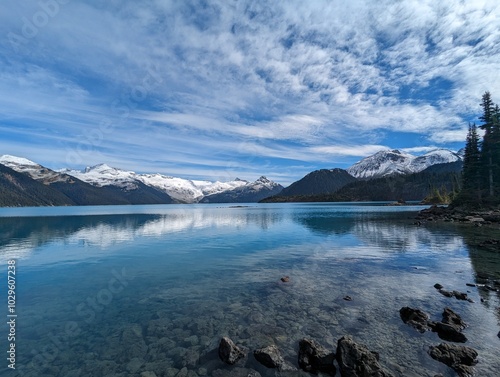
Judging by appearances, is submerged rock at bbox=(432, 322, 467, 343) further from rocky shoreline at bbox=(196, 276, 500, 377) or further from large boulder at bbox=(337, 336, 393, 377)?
large boulder at bbox=(337, 336, 393, 377)

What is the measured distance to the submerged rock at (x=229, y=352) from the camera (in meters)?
14.0

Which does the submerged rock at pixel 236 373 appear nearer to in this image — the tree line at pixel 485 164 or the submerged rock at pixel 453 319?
the submerged rock at pixel 453 319

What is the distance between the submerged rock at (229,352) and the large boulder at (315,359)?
10.6 ft

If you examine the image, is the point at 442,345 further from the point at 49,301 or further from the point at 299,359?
the point at 49,301

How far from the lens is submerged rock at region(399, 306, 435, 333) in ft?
55.4

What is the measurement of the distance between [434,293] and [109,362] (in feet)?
81.6

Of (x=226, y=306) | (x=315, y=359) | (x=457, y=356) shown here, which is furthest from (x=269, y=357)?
(x=457, y=356)

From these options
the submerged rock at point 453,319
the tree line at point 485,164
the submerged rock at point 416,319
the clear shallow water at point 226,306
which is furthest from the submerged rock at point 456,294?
the tree line at point 485,164

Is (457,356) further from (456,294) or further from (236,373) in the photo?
(236,373)

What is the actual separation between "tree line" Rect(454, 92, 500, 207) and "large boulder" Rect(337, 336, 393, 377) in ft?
334

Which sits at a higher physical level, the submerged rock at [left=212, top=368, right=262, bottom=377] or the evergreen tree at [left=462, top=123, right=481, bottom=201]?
the evergreen tree at [left=462, top=123, right=481, bottom=201]

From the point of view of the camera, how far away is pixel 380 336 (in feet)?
52.9

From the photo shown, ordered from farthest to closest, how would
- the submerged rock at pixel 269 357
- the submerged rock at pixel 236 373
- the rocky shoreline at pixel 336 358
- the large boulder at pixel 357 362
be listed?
the submerged rock at pixel 269 357
the submerged rock at pixel 236 373
the rocky shoreline at pixel 336 358
the large boulder at pixel 357 362

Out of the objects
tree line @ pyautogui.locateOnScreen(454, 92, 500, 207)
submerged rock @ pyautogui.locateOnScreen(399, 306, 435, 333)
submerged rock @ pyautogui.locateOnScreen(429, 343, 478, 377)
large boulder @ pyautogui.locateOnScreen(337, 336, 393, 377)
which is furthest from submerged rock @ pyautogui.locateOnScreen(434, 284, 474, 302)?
tree line @ pyautogui.locateOnScreen(454, 92, 500, 207)
